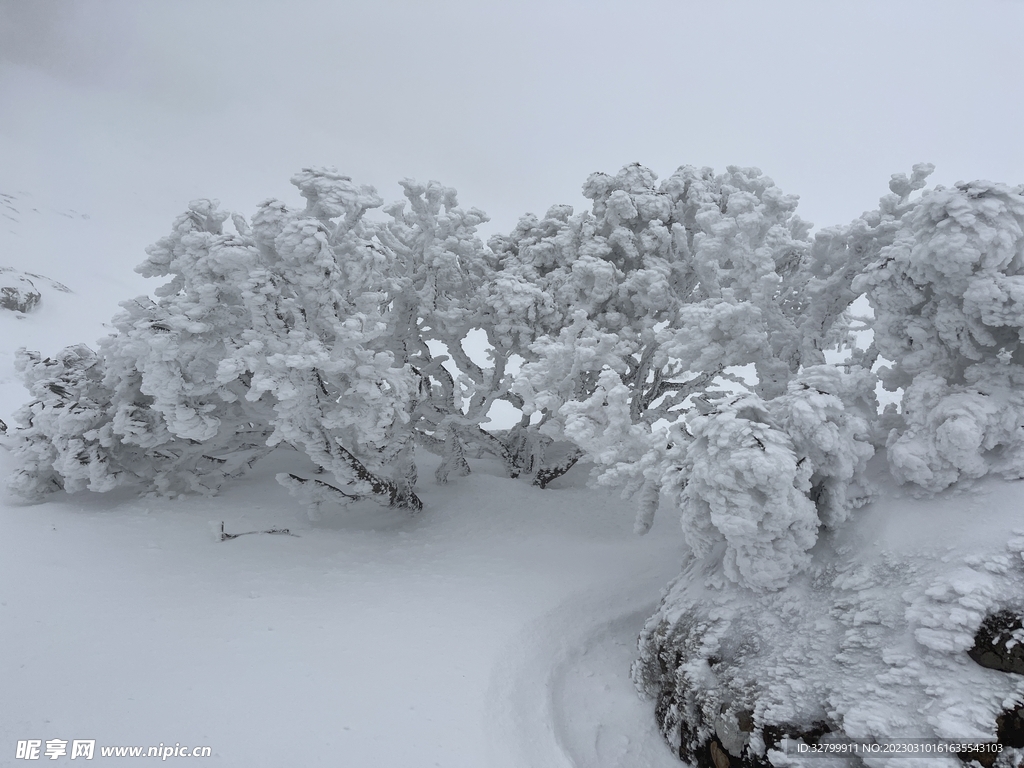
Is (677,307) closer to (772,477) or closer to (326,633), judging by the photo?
(772,477)

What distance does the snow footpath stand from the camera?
11.6ft

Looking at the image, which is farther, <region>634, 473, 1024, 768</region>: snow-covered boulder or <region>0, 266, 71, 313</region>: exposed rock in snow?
<region>0, 266, 71, 313</region>: exposed rock in snow

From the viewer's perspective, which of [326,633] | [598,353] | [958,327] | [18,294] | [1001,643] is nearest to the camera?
[1001,643]

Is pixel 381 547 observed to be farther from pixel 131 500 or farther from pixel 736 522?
pixel 736 522

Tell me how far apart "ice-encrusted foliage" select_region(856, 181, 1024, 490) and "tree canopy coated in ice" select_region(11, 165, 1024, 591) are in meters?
0.02

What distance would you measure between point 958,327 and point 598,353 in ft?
10.2

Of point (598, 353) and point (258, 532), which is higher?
point (598, 353)

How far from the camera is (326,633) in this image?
458 cm

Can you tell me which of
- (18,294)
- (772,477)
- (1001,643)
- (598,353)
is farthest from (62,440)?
(18,294)

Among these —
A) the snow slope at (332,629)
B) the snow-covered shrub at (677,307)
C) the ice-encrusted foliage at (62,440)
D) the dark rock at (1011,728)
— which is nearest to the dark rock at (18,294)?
the snow slope at (332,629)

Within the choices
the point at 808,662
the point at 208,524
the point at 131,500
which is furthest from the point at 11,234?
the point at 808,662

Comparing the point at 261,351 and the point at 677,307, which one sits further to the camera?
the point at 677,307

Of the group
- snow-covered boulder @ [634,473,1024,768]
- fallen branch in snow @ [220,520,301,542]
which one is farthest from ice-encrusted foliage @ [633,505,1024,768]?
fallen branch in snow @ [220,520,301,542]

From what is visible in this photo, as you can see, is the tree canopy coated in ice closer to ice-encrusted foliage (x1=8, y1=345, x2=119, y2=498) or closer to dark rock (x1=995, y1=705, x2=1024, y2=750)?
ice-encrusted foliage (x1=8, y1=345, x2=119, y2=498)
